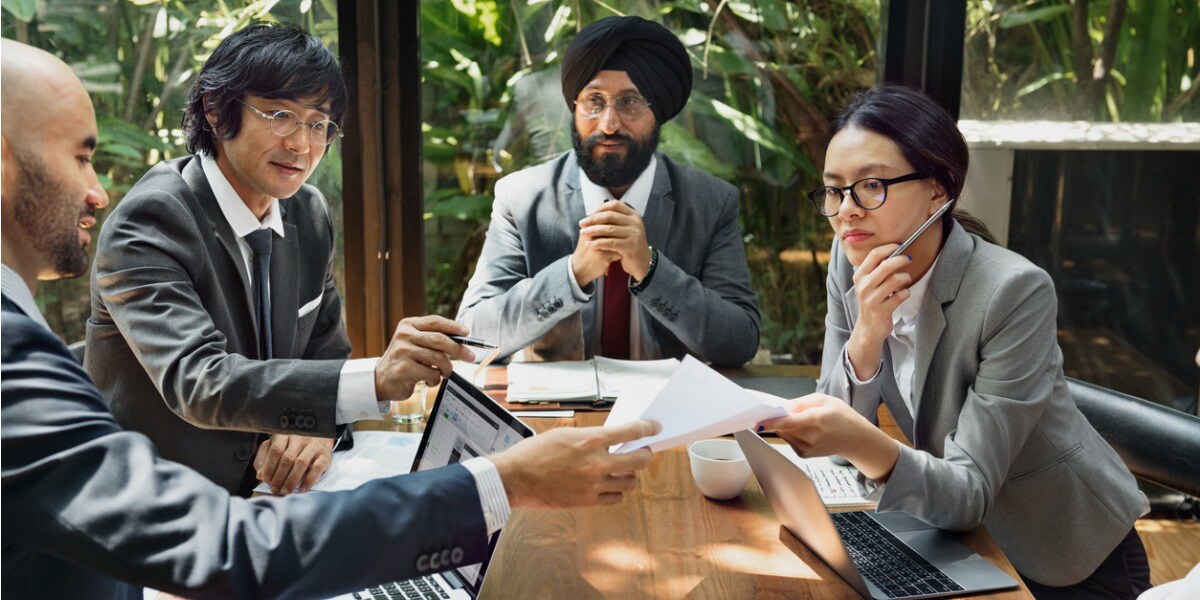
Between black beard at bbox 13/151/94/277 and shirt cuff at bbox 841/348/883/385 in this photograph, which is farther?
shirt cuff at bbox 841/348/883/385

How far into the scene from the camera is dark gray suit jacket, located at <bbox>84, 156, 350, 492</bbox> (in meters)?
1.76

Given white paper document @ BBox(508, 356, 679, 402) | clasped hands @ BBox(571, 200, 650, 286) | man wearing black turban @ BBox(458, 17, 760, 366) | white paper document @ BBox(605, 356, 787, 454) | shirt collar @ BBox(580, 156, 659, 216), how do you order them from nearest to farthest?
white paper document @ BBox(605, 356, 787, 454) < white paper document @ BBox(508, 356, 679, 402) < clasped hands @ BBox(571, 200, 650, 286) < man wearing black turban @ BBox(458, 17, 760, 366) < shirt collar @ BBox(580, 156, 659, 216)

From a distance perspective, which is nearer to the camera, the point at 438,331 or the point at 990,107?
the point at 438,331

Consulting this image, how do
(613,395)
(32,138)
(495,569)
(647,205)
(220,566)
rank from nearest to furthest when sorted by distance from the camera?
(220,566) → (32,138) → (495,569) → (613,395) → (647,205)

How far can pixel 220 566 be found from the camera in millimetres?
1021

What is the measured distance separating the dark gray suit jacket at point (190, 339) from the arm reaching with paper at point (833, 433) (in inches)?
31.0

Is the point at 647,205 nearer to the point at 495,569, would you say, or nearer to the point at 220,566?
the point at 495,569

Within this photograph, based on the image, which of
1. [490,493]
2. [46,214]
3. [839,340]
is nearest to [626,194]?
[839,340]

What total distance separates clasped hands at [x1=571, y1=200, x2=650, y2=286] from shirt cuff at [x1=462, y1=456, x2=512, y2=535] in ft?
4.65

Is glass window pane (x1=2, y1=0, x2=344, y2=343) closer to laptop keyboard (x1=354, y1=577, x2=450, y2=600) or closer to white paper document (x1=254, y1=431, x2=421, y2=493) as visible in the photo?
white paper document (x1=254, y1=431, x2=421, y2=493)

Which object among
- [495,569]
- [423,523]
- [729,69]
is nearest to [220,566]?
[423,523]

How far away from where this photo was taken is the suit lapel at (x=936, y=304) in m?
1.79

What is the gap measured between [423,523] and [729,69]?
2817 mm

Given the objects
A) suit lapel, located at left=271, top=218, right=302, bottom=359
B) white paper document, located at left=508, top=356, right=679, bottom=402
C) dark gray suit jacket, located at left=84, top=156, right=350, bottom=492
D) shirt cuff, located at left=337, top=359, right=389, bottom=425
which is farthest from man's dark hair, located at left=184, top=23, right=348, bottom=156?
white paper document, located at left=508, top=356, right=679, bottom=402
